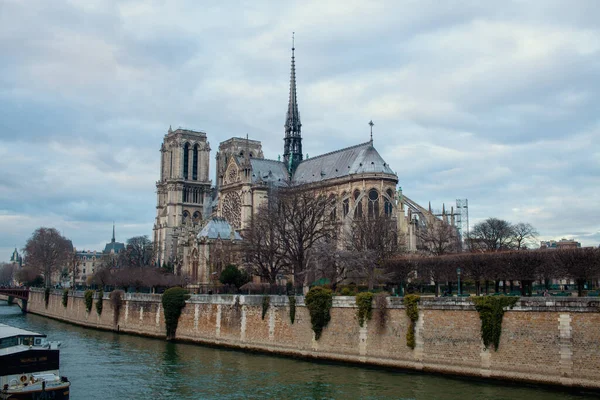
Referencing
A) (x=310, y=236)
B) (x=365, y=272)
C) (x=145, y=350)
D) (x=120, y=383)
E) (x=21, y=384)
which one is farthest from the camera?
(x=310, y=236)

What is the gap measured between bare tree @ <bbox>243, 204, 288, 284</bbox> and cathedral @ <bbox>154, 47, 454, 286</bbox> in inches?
308

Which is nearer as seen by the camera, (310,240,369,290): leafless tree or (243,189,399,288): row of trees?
(310,240,369,290): leafless tree

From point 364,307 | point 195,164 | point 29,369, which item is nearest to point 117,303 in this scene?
point 364,307

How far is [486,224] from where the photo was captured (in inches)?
2506

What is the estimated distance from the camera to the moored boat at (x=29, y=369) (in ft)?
71.6

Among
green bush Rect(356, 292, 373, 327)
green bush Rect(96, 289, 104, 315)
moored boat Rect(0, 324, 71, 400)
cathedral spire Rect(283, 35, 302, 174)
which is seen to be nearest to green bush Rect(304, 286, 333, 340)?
green bush Rect(356, 292, 373, 327)

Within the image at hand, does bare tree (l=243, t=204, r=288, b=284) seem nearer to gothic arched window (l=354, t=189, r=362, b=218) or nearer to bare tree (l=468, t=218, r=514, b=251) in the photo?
gothic arched window (l=354, t=189, r=362, b=218)

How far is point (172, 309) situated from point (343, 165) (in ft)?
118

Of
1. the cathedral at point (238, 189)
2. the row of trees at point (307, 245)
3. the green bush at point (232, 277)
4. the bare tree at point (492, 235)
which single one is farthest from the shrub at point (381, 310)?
the bare tree at point (492, 235)

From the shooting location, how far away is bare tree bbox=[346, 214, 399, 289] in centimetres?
4844

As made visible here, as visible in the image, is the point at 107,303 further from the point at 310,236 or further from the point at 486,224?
the point at 486,224

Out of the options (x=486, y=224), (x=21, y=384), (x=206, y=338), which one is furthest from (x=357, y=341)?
(x=486, y=224)

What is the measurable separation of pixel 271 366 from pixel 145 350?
34.3ft

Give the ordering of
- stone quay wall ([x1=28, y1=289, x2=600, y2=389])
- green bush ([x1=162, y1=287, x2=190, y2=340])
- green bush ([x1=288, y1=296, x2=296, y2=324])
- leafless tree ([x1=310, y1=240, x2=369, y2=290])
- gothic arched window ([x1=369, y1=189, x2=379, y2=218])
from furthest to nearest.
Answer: gothic arched window ([x1=369, y1=189, x2=379, y2=218]) < leafless tree ([x1=310, y1=240, x2=369, y2=290]) < green bush ([x1=162, y1=287, x2=190, y2=340]) < green bush ([x1=288, y1=296, x2=296, y2=324]) < stone quay wall ([x1=28, y1=289, x2=600, y2=389])
